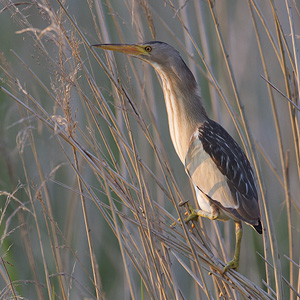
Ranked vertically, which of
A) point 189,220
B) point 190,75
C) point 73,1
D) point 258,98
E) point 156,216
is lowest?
point 189,220

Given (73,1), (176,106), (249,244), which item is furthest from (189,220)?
(73,1)

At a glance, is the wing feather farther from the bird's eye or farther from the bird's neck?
the bird's eye

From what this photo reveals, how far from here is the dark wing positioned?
1747 millimetres

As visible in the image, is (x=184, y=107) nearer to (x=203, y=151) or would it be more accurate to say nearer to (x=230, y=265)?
(x=203, y=151)

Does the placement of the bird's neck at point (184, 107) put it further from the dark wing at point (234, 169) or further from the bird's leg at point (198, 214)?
the bird's leg at point (198, 214)

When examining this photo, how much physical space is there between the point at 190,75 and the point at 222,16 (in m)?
0.51

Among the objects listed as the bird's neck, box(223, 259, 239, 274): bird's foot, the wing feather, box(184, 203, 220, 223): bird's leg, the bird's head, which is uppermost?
the bird's head

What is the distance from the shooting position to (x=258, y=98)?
2.76m

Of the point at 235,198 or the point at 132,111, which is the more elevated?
the point at 132,111

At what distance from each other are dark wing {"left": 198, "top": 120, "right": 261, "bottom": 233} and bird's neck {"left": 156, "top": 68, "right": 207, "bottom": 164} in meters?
0.07

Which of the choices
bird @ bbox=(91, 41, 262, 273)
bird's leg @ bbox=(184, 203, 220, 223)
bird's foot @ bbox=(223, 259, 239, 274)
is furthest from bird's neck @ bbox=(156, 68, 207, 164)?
bird's foot @ bbox=(223, 259, 239, 274)

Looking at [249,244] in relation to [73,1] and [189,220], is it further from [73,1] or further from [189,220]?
[73,1]

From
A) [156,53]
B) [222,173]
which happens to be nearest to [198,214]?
[222,173]

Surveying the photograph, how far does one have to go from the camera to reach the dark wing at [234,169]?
1.75m
